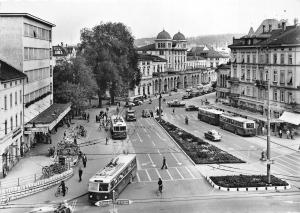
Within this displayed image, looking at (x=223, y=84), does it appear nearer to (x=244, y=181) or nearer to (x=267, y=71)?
(x=267, y=71)

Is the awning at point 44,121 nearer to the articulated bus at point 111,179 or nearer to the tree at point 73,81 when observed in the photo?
the tree at point 73,81

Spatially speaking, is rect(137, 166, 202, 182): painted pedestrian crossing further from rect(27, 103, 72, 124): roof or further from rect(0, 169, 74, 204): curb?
rect(27, 103, 72, 124): roof

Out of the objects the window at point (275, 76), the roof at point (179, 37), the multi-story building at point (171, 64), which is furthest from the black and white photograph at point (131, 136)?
the roof at point (179, 37)

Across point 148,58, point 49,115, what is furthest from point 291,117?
point 148,58

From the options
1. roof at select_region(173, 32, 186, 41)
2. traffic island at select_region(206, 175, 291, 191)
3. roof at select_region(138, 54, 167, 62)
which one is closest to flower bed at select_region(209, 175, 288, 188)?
traffic island at select_region(206, 175, 291, 191)

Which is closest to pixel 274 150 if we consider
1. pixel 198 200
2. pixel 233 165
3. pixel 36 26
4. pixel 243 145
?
pixel 243 145

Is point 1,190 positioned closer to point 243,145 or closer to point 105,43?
point 243,145
